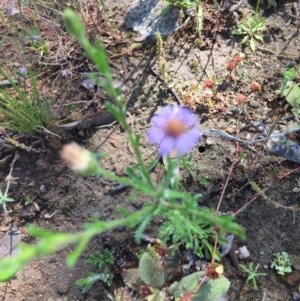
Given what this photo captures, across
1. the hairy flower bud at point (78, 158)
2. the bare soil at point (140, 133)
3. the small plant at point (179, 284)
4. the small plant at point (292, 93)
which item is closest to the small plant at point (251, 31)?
the bare soil at point (140, 133)

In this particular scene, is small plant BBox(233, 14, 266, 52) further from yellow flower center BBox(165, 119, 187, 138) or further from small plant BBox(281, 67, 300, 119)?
yellow flower center BBox(165, 119, 187, 138)

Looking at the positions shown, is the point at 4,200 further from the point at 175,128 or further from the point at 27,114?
the point at 175,128

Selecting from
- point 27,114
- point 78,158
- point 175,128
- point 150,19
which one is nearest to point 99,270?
point 27,114

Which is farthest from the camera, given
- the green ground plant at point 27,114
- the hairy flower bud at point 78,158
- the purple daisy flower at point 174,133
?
the green ground plant at point 27,114

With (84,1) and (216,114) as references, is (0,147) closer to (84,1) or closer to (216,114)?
(84,1)

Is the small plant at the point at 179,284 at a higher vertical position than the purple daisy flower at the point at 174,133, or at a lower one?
lower

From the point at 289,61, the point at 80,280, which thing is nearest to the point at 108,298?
the point at 80,280

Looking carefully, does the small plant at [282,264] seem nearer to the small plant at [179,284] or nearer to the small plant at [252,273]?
the small plant at [252,273]

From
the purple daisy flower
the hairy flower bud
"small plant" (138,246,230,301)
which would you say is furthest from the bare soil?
the hairy flower bud
